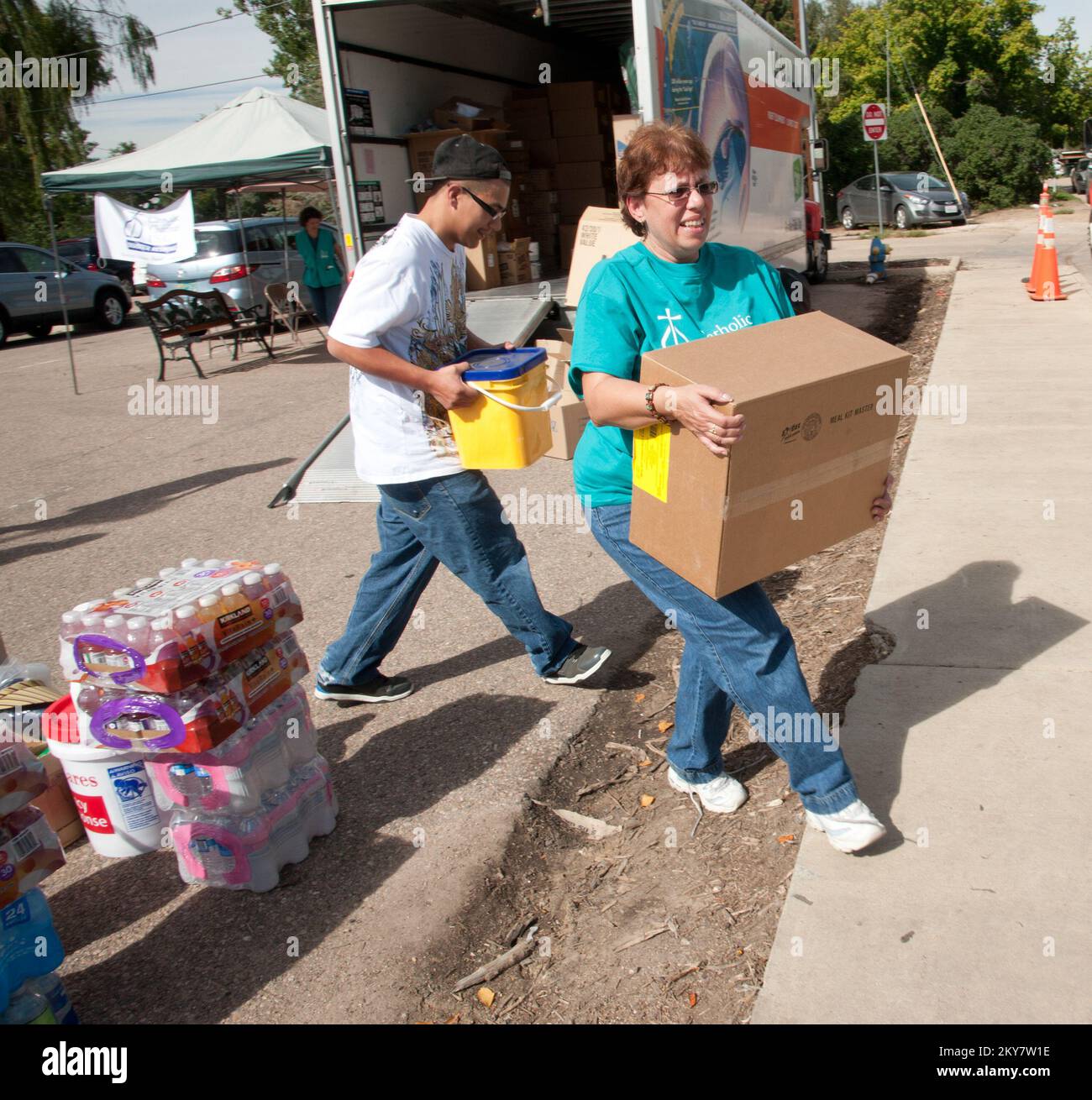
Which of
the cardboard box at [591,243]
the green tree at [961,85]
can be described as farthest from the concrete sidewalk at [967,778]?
the green tree at [961,85]

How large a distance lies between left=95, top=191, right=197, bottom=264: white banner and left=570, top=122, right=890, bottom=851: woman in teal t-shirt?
11.7m

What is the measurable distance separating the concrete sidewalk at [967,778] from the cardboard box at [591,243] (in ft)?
9.39

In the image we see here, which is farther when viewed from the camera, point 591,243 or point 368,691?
point 591,243

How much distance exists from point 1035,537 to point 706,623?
2978mm

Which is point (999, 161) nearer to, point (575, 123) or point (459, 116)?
point (575, 123)

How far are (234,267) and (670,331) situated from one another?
16500 millimetres

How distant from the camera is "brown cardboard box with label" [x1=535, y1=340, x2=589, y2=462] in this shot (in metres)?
7.11

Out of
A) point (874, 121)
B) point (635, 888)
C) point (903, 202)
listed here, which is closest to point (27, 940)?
point (635, 888)

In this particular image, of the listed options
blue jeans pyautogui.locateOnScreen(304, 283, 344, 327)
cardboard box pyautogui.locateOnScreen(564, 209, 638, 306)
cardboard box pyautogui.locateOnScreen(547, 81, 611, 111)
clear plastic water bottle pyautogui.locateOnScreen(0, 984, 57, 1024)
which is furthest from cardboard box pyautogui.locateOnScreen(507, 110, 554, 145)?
clear plastic water bottle pyautogui.locateOnScreen(0, 984, 57, 1024)

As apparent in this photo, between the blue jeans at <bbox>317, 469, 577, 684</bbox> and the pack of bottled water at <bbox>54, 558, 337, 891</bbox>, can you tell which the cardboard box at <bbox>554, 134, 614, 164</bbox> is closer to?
the blue jeans at <bbox>317, 469, 577, 684</bbox>

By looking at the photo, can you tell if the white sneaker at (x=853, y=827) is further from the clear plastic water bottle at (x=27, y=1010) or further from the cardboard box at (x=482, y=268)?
the cardboard box at (x=482, y=268)

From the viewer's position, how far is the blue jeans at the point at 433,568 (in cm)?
368

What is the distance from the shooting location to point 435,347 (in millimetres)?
3684
